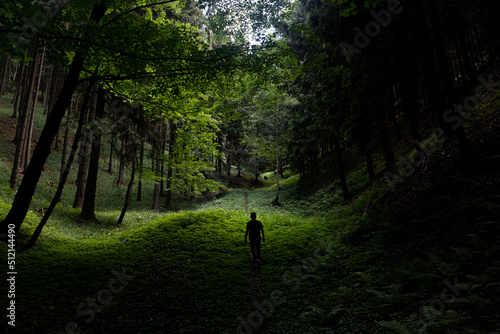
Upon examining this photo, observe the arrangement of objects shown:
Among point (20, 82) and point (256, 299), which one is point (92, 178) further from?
point (20, 82)

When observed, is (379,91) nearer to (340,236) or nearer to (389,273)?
(340,236)

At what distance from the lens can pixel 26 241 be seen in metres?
7.12

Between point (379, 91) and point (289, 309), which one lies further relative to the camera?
point (379, 91)

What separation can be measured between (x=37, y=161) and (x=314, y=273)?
845 cm

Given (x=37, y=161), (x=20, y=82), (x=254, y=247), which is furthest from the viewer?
(x=20, y=82)

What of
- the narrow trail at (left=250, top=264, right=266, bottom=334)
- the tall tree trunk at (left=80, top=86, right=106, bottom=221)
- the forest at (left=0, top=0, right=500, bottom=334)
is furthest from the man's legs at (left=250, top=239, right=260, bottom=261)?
the tall tree trunk at (left=80, top=86, right=106, bottom=221)

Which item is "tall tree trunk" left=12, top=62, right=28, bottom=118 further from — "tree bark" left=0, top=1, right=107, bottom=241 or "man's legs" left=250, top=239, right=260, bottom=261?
"man's legs" left=250, top=239, right=260, bottom=261

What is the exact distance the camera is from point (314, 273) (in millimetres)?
6867

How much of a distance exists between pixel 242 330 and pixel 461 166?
280 inches

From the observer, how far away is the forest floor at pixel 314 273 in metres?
4.04

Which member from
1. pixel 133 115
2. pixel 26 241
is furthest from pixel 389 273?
pixel 133 115

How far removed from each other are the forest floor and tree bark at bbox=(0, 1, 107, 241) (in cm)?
80

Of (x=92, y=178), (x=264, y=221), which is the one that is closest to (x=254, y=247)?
(x=264, y=221)

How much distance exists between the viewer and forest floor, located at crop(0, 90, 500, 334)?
13.3 feet
